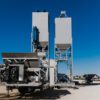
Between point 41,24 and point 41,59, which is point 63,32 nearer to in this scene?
point 41,24

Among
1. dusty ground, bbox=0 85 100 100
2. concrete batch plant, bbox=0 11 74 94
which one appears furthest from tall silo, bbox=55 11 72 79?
dusty ground, bbox=0 85 100 100

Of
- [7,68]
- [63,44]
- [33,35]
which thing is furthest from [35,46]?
[7,68]

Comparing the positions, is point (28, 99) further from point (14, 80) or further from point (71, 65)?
point (71, 65)

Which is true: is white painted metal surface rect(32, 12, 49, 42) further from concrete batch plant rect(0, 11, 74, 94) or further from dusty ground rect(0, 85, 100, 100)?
dusty ground rect(0, 85, 100, 100)

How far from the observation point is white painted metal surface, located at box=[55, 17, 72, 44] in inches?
1794

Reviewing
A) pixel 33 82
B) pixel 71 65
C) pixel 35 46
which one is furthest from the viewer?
pixel 71 65

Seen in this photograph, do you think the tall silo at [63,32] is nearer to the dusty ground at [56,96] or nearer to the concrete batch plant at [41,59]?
the concrete batch plant at [41,59]

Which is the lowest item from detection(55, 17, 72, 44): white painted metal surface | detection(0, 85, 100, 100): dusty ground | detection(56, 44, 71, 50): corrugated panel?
detection(0, 85, 100, 100): dusty ground

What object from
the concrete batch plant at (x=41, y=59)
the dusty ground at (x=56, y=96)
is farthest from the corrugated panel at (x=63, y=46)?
the dusty ground at (x=56, y=96)

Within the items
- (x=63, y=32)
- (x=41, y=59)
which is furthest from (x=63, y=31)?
(x=41, y=59)

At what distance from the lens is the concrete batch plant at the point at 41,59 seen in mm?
23625

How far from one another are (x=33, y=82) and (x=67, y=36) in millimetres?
22877

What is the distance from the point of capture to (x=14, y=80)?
2361 centimetres

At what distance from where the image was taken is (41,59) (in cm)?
2795
